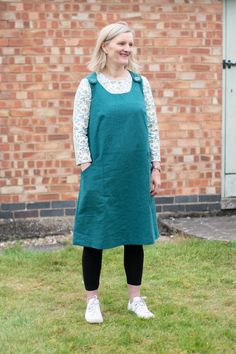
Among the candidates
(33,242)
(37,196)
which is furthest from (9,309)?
(37,196)

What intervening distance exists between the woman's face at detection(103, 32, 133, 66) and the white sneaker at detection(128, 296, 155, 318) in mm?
1516

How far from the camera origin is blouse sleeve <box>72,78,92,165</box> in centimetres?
473

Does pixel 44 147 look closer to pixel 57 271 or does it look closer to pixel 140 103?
pixel 57 271

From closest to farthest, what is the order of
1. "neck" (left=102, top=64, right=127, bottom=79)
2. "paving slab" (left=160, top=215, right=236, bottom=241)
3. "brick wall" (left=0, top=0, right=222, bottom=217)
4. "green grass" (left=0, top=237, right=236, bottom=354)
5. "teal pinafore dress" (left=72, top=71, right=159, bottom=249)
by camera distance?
"green grass" (left=0, top=237, right=236, bottom=354) → "teal pinafore dress" (left=72, top=71, right=159, bottom=249) → "neck" (left=102, top=64, right=127, bottom=79) → "paving slab" (left=160, top=215, right=236, bottom=241) → "brick wall" (left=0, top=0, right=222, bottom=217)

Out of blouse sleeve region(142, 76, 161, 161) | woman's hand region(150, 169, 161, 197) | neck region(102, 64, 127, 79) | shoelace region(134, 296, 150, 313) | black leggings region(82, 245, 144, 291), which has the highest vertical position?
neck region(102, 64, 127, 79)

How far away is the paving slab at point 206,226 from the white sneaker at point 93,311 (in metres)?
2.40

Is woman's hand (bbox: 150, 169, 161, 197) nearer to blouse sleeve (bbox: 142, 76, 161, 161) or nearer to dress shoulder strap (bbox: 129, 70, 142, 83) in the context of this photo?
blouse sleeve (bbox: 142, 76, 161, 161)

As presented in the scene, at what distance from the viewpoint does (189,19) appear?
8.02 meters

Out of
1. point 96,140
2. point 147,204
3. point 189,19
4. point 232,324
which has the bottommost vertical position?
point 232,324

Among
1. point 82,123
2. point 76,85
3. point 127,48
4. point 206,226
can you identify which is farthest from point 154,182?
point 76,85

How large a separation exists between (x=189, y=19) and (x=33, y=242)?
2.81 m

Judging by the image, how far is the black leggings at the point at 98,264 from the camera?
4.89m

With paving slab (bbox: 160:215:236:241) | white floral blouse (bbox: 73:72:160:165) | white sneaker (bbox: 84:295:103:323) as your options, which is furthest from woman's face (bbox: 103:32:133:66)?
paving slab (bbox: 160:215:236:241)

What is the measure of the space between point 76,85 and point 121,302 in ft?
10.3
